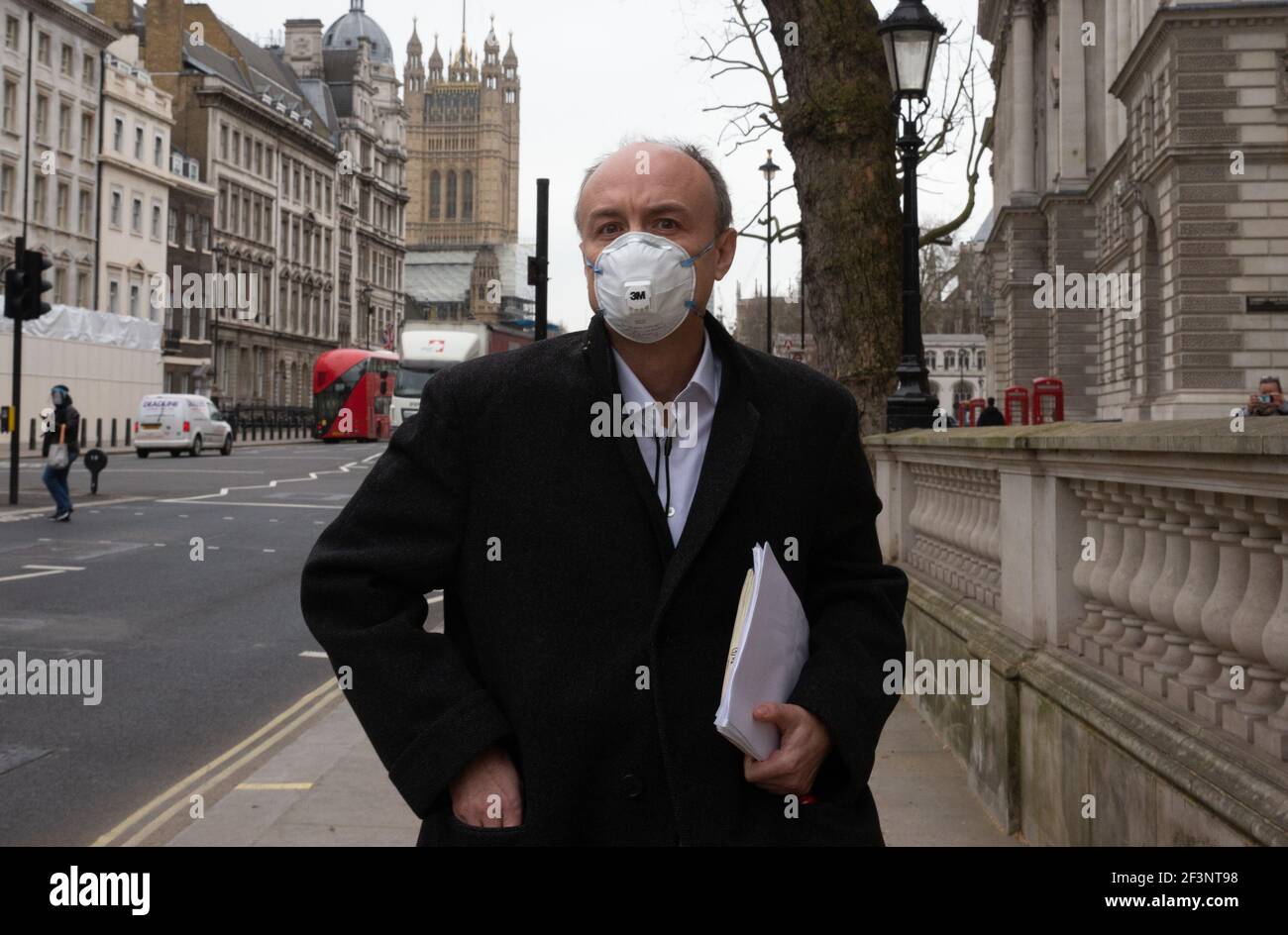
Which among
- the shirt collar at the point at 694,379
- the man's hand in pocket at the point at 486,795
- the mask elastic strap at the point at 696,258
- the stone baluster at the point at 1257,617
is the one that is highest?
the mask elastic strap at the point at 696,258

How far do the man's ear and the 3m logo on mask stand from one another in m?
0.23

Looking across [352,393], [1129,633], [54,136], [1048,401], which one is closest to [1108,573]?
[1129,633]

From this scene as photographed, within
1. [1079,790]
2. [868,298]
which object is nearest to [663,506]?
[1079,790]

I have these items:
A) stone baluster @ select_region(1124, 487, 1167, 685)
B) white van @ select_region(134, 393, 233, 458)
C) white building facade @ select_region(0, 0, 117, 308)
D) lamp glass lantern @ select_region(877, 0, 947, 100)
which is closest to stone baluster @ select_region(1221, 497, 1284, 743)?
stone baluster @ select_region(1124, 487, 1167, 685)

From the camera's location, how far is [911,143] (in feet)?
35.6

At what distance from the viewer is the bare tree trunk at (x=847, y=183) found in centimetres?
1148

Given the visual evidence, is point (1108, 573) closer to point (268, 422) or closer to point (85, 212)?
point (85, 212)

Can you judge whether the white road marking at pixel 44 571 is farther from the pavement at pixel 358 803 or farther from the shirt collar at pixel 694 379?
the shirt collar at pixel 694 379

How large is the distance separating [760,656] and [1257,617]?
1650mm

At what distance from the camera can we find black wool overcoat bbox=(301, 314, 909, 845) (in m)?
2.11

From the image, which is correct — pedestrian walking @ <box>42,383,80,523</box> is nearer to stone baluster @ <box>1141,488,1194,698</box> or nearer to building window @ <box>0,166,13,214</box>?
stone baluster @ <box>1141,488,1194,698</box>

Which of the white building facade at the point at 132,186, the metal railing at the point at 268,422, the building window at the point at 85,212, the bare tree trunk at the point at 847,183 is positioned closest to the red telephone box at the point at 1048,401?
the bare tree trunk at the point at 847,183

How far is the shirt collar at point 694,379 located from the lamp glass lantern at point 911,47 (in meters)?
8.96
